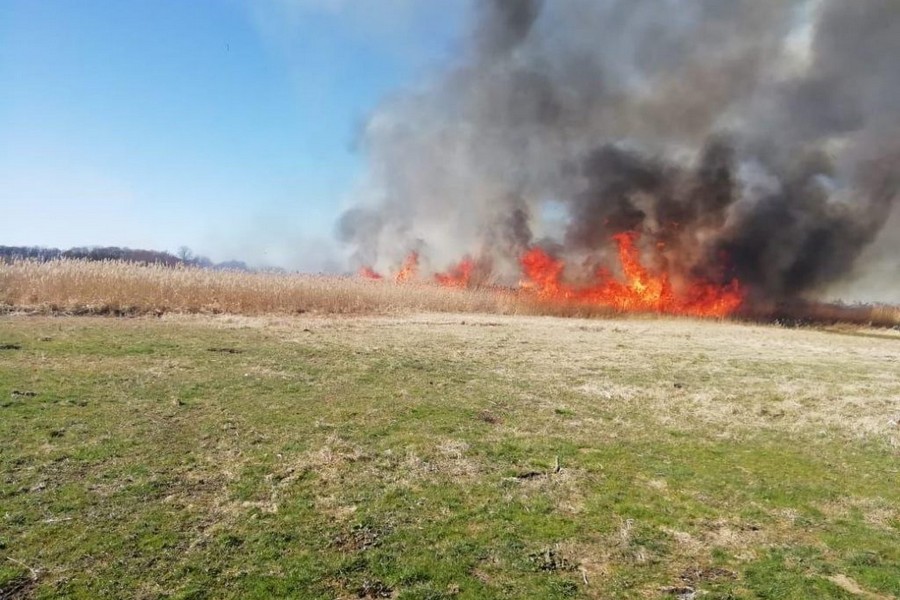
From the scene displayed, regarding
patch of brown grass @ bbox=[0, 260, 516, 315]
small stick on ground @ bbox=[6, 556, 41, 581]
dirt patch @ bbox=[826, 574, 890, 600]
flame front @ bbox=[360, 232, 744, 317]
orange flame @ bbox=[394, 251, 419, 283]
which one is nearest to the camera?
small stick on ground @ bbox=[6, 556, 41, 581]

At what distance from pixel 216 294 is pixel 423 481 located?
20.3m

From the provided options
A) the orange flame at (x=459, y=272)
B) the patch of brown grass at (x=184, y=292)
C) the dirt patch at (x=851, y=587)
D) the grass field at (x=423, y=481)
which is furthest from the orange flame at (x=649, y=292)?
the dirt patch at (x=851, y=587)

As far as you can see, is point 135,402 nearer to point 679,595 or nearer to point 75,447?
point 75,447

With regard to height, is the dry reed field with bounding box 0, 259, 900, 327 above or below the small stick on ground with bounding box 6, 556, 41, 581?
above

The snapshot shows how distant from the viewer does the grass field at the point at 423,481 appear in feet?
13.8

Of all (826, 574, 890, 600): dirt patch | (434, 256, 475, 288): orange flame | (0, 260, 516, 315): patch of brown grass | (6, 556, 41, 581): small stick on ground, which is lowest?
(6, 556, 41, 581): small stick on ground

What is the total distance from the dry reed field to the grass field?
7352 mm

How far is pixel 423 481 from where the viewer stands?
6.04 metres

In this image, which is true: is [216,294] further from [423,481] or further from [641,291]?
[641,291]

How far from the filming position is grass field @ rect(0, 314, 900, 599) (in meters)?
4.21

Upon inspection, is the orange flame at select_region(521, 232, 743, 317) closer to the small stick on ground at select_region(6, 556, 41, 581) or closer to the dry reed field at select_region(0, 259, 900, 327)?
the dry reed field at select_region(0, 259, 900, 327)

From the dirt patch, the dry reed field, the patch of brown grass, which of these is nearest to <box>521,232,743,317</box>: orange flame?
the dry reed field

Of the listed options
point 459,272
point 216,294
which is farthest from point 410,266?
point 216,294

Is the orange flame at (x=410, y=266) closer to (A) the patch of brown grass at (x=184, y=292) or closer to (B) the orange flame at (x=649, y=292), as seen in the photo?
(B) the orange flame at (x=649, y=292)
